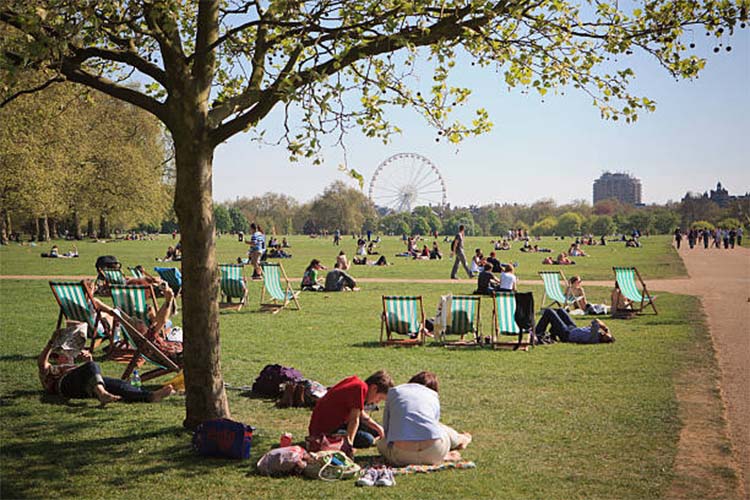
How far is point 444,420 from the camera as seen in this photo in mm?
7785

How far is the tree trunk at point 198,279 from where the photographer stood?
7.08 m

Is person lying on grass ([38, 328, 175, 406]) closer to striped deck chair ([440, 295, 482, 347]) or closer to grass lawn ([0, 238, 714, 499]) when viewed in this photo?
grass lawn ([0, 238, 714, 499])

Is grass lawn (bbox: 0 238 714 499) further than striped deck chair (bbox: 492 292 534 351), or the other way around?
striped deck chair (bbox: 492 292 534 351)

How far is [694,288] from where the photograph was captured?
946 inches

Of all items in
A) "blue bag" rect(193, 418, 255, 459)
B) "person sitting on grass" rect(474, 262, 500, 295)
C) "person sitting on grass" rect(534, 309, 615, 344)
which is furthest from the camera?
"person sitting on grass" rect(474, 262, 500, 295)

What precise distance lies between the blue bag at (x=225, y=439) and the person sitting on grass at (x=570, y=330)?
7.71m

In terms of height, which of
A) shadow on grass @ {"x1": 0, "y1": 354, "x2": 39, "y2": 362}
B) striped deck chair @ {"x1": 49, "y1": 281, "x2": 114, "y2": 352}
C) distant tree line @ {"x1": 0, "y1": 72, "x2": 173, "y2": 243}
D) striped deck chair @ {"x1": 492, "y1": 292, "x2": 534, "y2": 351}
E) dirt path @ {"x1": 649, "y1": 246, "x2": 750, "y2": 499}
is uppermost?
distant tree line @ {"x1": 0, "y1": 72, "x2": 173, "y2": 243}

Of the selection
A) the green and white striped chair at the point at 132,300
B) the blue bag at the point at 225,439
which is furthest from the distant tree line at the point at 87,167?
the blue bag at the point at 225,439

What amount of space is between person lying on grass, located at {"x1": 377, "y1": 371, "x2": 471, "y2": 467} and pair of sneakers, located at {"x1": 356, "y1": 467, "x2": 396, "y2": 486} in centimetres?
24

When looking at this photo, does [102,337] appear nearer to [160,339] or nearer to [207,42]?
[160,339]

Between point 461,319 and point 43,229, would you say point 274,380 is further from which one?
point 43,229

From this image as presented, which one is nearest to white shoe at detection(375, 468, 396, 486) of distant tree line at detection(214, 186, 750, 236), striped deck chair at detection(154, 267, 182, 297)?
striped deck chair at detection(154, 267, 182, 297)

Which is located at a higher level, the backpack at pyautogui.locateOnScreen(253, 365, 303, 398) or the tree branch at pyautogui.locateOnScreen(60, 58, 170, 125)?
the tree branch at pyautogui.locateOnScreen(60, 58, 170, 125)

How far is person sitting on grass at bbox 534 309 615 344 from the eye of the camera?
13070 mm
